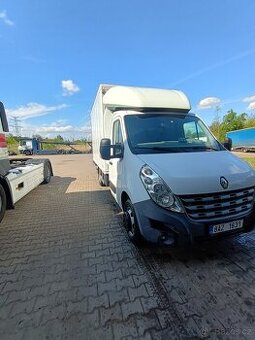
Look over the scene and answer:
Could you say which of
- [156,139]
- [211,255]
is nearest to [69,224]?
[156,139]

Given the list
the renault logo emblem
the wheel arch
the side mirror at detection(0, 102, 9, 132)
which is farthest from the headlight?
the side mirror at detection(0, 102, 9, 132)

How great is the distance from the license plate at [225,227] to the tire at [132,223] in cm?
100

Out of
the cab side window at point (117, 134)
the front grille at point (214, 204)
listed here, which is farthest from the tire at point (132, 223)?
the cab side window at point (117, 134)

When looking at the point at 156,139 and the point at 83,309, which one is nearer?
the point at 83,309

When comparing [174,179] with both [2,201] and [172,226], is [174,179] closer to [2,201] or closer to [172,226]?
[172,226]

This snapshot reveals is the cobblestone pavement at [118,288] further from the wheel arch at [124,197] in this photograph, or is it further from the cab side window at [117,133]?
the cab side window at [117,133]

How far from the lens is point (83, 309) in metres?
2.44

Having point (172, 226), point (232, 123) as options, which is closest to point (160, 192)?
point (172, 226)

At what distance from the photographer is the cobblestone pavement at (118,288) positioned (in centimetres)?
Answer: 220

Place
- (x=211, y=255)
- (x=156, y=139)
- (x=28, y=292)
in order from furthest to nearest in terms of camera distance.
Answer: (x=156, y=139) < (x=211, y=255) < (x=28, y=292)

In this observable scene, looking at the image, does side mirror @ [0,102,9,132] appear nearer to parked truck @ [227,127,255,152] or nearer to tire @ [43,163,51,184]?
tire @ [43,163,51,184]

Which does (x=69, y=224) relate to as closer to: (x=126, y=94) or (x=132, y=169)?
(x=132, y=169)

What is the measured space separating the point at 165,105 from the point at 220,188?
2015 mm

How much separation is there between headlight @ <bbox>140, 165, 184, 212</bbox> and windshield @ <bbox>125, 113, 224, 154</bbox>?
65 cm
